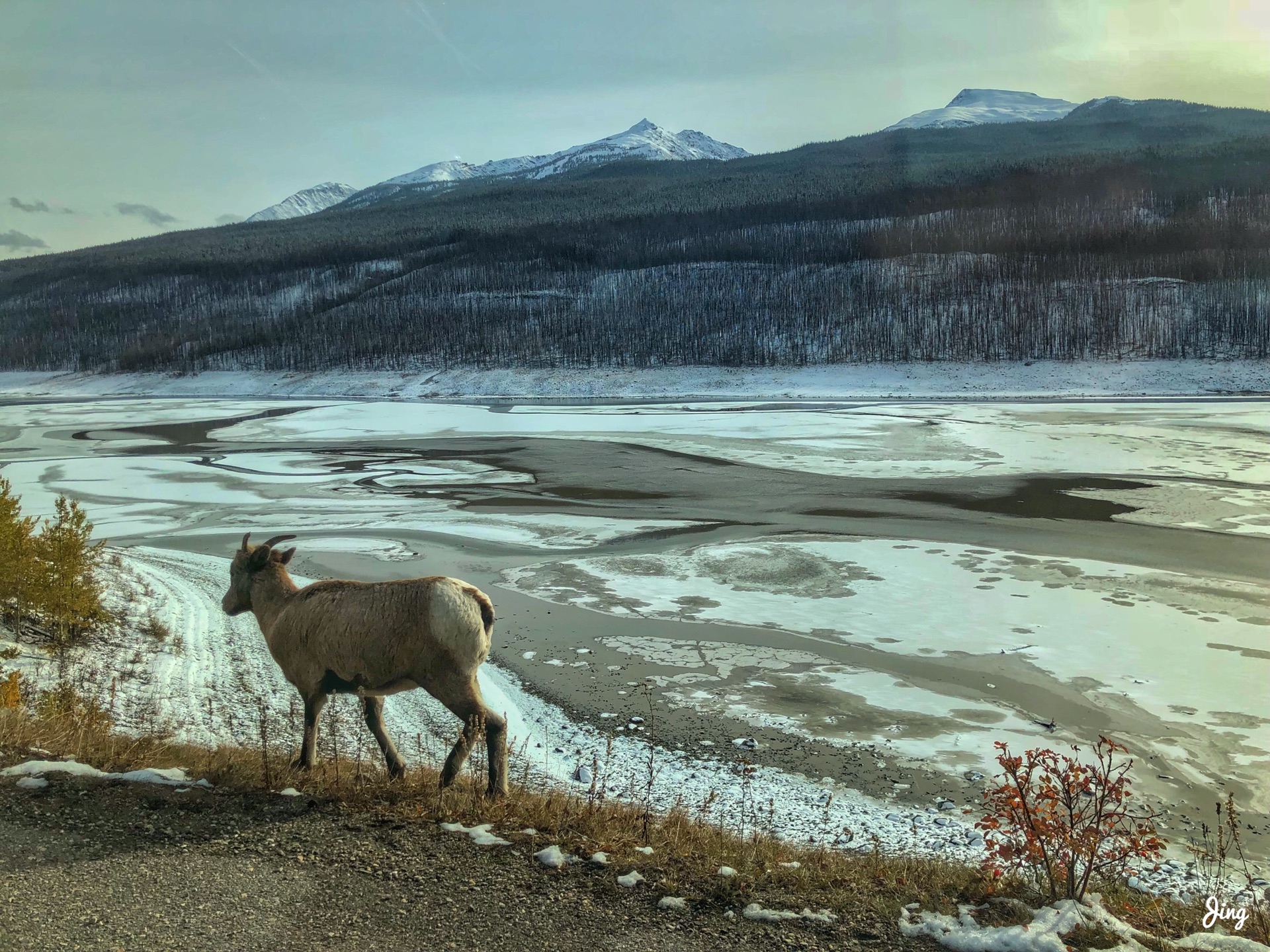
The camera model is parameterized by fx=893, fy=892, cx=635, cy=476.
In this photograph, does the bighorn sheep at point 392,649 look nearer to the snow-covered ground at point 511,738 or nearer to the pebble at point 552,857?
the snow-covered ground at point 511,738

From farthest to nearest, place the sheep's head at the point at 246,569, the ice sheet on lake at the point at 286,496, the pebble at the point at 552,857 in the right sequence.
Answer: the ice sheet on lake at the point at 286,496
the sheep's head at the point at 246,569
the pebble at the point at 552,857

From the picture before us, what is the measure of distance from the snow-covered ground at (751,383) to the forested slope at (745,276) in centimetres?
390

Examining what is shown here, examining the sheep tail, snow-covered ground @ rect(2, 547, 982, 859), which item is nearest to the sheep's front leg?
snow-covered ground @ rect(2, 547, 982, 859)

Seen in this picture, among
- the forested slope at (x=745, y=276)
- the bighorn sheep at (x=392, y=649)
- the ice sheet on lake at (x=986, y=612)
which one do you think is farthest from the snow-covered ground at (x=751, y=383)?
the bighorn sheep at (x=392, y=649)

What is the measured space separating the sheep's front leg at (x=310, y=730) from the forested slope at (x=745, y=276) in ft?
227

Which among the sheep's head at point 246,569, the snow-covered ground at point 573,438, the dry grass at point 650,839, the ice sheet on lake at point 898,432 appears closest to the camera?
the dry grass at point 650,839

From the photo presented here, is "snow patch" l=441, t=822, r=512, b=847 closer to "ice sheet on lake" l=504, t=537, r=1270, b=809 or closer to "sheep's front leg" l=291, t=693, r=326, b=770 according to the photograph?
"sheep's front leg" l=291, t=693, r=326, b=770

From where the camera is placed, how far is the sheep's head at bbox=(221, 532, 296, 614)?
670 centimetres

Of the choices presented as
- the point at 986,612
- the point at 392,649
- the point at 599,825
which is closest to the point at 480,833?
the point at 599,825

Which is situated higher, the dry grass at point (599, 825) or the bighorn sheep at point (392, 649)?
the bighorn sheep at point (392, 649)

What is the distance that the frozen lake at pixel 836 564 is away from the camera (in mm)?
8984

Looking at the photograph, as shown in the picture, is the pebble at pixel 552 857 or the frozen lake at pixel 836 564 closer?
the pebble at pixel 552 857

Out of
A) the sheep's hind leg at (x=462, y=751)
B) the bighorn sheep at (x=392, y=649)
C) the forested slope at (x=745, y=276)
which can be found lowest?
the sheep's hind leg at (x=462, y=751)

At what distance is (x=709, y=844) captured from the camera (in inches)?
214
